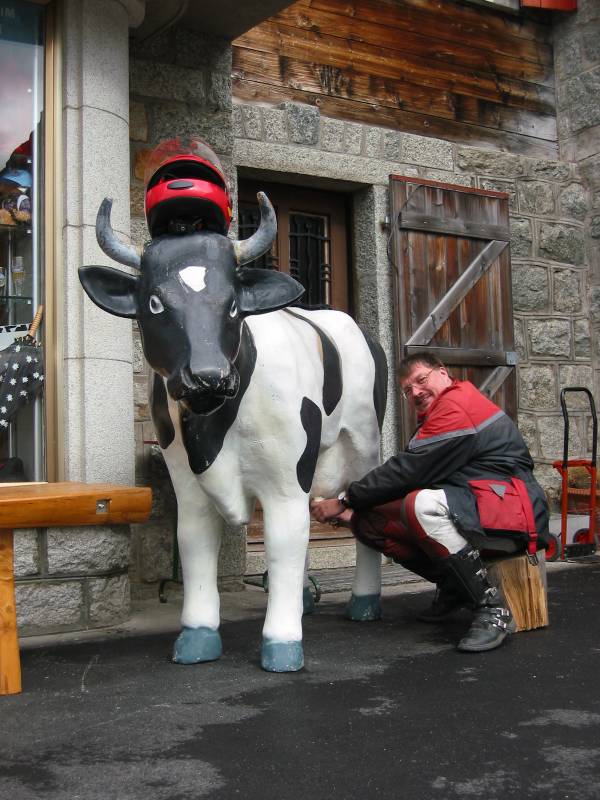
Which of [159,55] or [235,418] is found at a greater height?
[159,55]

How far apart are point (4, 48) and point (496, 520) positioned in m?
3.28

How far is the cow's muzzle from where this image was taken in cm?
269

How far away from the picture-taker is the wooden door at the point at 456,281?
19.3ft

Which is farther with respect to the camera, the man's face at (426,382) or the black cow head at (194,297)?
the man's face at (426,382)

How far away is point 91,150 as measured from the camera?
4.33m

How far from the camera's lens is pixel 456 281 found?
6.09 meters

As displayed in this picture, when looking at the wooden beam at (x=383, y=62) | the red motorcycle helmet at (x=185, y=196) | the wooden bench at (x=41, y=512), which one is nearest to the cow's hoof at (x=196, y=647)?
the wooden bench at (x=41, y=512)

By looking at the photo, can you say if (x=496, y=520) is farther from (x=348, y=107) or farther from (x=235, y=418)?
(x=348, y=107)

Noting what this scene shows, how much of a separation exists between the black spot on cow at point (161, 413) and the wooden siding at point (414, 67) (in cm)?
296

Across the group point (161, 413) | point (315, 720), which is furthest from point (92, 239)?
point (315, 720)

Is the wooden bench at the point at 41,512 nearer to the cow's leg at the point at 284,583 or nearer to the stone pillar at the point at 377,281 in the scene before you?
the cow's leg at the point at 284,583

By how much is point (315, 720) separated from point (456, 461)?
1.40 metres

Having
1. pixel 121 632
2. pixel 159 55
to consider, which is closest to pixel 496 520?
pixel 121 632

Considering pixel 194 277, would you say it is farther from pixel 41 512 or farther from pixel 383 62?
pixel 383 62
